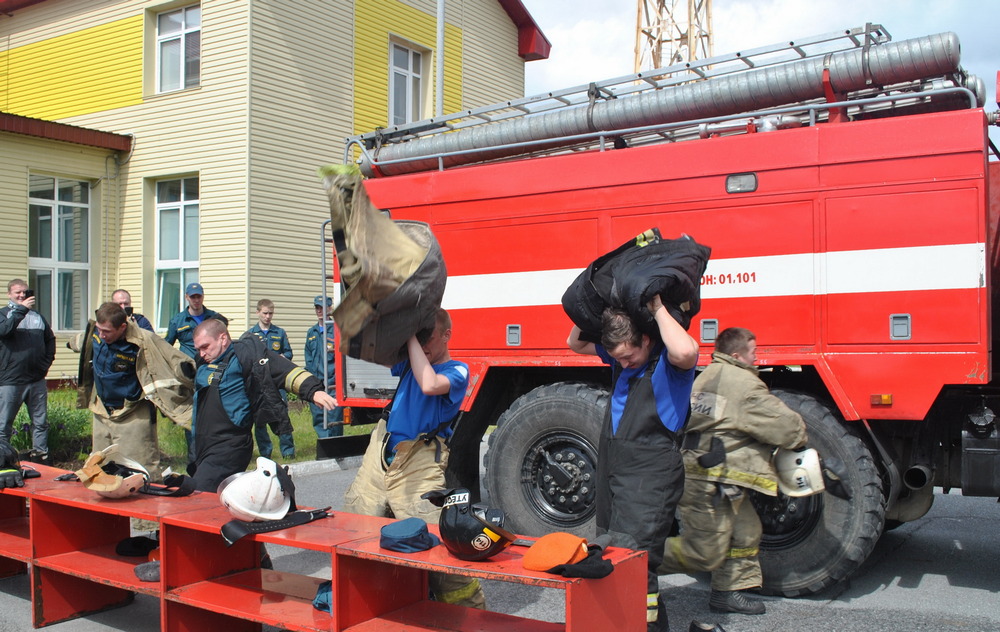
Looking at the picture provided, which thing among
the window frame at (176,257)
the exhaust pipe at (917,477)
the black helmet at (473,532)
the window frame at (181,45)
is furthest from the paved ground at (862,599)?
the window frame at (181,45)

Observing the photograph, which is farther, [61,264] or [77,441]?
[61,264]

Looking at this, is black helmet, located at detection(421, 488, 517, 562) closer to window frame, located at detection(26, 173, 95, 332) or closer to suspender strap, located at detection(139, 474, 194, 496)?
suspender strap, located at detection(139, 474, 194, 496)

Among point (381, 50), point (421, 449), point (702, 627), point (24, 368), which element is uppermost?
point (381, 50)

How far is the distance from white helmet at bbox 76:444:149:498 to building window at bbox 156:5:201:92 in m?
12.7

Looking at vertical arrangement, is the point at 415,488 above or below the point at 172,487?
above

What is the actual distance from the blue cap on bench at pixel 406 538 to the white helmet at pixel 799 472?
2.36 m

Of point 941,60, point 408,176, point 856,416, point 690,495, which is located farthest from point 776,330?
point 408,176

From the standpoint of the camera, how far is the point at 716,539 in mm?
4992

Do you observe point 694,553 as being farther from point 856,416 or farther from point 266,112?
point 266,112

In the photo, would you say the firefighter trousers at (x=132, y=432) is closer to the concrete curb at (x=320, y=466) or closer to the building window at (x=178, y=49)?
the concrete curb at (x=320, y=466)

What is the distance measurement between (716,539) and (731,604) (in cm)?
49

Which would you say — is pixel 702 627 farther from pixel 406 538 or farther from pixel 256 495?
pixel 256 495

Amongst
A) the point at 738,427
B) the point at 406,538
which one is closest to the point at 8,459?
the point at 406,538

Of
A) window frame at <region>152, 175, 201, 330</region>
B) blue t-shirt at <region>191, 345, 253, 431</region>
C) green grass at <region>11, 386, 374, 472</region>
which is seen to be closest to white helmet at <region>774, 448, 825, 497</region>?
blue t-shirt at <region>191, 345, 253, 431</region>
